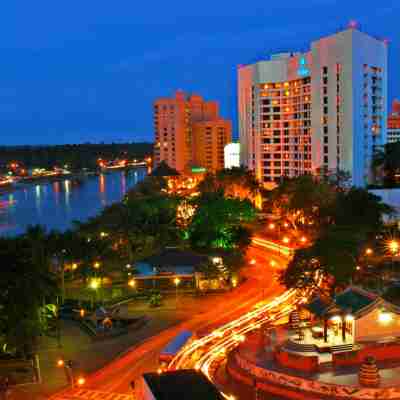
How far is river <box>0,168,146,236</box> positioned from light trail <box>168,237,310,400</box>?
26.8 metres

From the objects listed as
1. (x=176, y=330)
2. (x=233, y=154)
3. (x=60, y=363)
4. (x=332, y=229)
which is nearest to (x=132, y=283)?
(x=176, y=330)

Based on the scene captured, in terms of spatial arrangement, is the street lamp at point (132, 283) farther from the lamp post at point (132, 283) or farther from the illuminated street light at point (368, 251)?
the illuminated street light at point (368, 251)

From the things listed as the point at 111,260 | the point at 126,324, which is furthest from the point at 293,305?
the point at 111,260

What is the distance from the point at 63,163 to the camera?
15638cm

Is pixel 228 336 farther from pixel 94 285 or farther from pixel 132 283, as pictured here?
pixel 132 283

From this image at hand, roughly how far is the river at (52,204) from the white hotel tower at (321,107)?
24187 mm

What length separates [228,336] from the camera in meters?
20.0

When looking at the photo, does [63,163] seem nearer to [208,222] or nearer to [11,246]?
[208,222]

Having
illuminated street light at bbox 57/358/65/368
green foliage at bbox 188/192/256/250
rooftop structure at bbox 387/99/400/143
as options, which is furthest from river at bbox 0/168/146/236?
rooftop structure at bbox 387/99/400/143

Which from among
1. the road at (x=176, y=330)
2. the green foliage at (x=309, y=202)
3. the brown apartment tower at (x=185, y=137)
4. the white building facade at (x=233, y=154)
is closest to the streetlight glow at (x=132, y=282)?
the road at (x=176, y=330)

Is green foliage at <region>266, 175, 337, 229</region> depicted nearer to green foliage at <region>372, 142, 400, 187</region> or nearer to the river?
green foliage at <region>372, 142, 400, 187</region>

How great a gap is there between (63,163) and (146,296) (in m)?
135

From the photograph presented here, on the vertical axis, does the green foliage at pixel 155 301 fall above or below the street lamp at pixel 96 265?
below

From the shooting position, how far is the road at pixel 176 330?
→ 16.7 m
